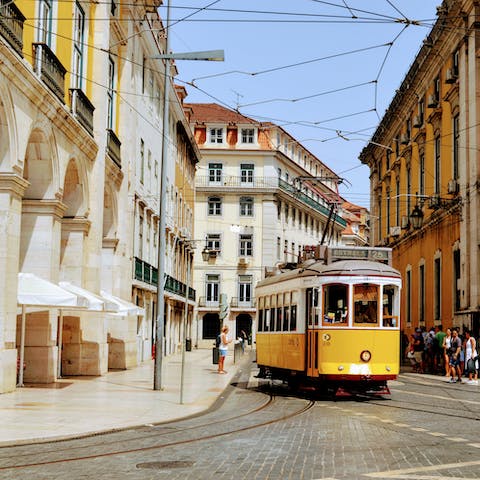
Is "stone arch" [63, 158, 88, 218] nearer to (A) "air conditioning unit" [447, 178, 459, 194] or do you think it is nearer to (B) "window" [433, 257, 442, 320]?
(A) "air conditioning unit" [447, 178, 459, 194]

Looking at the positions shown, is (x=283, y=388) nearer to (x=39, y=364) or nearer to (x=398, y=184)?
(x=39, y=364)

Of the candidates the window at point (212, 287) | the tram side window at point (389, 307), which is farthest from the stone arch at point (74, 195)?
the window at point (212, 287)

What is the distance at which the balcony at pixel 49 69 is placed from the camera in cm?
2100

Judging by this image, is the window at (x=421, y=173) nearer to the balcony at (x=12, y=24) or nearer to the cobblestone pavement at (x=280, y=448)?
the cobblestone pavement at (x=280, y=448)

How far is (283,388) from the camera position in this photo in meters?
24.0

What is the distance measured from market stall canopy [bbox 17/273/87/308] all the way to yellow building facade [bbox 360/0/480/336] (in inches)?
653

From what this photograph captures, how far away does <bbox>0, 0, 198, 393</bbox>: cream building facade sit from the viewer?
62.1 feet

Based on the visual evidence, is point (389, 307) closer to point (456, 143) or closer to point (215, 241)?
point (456, 143)

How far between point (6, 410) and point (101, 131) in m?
13.4

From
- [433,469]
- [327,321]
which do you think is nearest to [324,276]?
[327,321]

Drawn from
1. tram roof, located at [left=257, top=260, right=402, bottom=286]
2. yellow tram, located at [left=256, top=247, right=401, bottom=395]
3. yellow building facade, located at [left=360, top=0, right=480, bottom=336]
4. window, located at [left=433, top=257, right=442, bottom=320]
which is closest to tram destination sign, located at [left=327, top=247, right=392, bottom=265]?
yellow tram, located at [left=256, top=247, right=401, bottom=395]

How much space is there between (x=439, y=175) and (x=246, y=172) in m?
37.9

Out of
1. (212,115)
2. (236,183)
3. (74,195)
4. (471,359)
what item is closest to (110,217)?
(74,195)

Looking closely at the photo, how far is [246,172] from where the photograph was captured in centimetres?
7588
